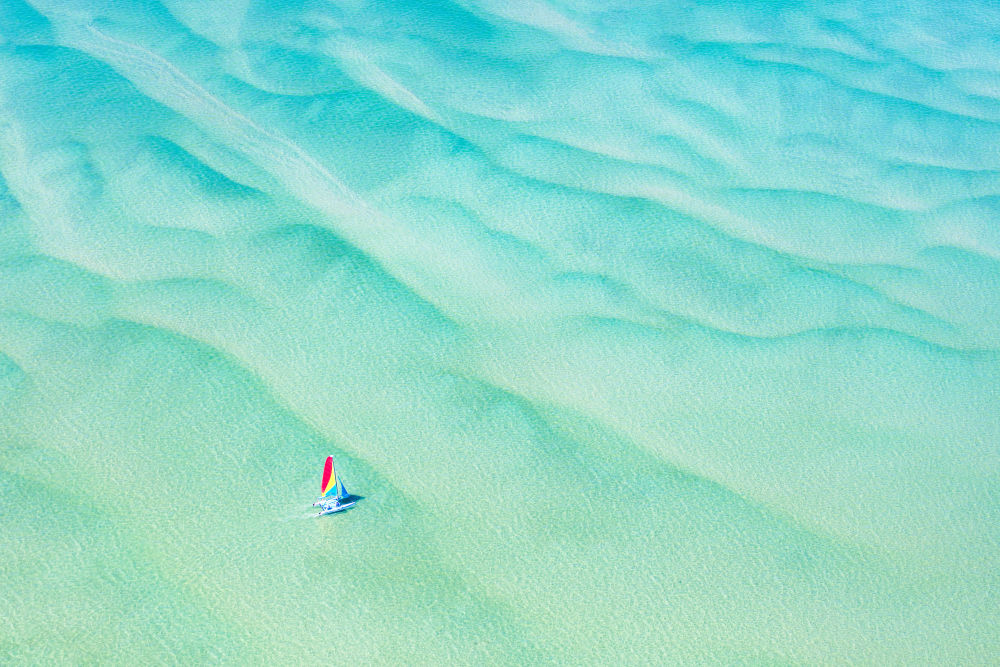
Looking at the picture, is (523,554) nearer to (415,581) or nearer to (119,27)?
(415,581)

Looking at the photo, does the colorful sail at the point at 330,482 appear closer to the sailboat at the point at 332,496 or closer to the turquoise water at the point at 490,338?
the sailboat at the point at 332,496

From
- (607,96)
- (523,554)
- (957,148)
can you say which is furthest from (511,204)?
(957,148)

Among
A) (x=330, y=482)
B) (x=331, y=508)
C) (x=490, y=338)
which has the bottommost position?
(x=331, y=508)

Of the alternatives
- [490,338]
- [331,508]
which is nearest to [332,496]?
[331,508]

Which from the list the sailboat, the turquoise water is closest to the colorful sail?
the sailboat

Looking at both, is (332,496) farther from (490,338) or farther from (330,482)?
(490,338)

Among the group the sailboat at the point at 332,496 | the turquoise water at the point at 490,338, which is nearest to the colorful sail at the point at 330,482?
the sailboat at the point at 332,496

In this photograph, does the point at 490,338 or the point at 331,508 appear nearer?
the point at 331,508
